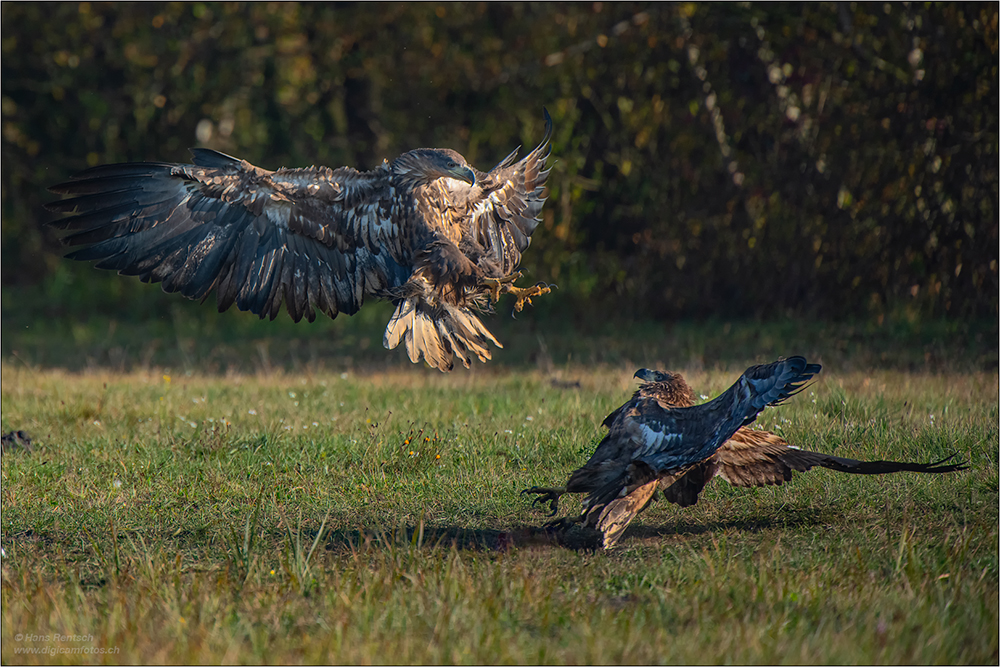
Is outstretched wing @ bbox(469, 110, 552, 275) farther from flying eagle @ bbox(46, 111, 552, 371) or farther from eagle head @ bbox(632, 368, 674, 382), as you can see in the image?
eagle head @ bbox(632, 368, 674, 382)

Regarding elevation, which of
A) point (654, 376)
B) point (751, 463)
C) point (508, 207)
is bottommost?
point (751, 463)

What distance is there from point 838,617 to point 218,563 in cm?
253

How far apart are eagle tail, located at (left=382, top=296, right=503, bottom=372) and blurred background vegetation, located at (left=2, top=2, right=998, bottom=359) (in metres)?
6.41

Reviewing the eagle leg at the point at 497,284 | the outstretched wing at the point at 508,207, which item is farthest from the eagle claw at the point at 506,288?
the outstretched wing at the point at 508,207

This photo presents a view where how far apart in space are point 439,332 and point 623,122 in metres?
7.49

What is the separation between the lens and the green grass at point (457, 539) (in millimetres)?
3414

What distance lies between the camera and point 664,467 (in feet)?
14.1

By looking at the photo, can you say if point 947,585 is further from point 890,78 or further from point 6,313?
point 6,313

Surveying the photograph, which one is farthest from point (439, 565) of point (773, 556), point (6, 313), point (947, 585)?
point (6, 313)

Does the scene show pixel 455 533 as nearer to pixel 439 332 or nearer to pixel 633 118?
pixel 439 332

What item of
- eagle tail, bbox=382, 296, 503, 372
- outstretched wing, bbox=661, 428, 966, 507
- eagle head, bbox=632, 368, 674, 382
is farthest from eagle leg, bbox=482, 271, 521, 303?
outstretched wing, bbox=661, 428, 966, 507

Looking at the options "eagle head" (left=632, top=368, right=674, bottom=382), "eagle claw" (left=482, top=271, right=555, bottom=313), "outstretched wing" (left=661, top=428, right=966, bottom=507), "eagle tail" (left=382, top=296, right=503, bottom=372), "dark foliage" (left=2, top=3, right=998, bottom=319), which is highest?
"dark foliage" (left=2, top=3, right=998, bottom=319)

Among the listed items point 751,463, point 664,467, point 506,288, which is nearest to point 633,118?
point 506,288

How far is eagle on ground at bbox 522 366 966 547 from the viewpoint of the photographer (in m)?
4.32
